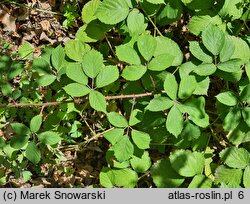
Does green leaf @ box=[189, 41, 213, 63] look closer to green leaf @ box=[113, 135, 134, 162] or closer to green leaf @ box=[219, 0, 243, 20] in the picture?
green leaf @ box=[219, 0, 243, 20]

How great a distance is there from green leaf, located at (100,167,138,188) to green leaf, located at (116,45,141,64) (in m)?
0.74

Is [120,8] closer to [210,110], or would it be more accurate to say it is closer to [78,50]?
[78,50]

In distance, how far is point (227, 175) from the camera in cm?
221

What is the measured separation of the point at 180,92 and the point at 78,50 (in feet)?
2.10

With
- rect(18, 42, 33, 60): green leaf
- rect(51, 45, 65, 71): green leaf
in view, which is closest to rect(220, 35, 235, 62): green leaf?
rect(51, 45, 65, 71): green leaf

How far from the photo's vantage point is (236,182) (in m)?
2.18

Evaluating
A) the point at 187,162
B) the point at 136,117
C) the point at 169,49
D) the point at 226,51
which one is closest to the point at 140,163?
the point at 187,162

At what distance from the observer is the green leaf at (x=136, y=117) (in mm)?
2037

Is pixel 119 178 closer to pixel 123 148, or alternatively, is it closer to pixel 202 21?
pixel 123 148

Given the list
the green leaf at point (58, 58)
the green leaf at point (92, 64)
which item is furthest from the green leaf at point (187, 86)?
the green leaf at point (58, 58)

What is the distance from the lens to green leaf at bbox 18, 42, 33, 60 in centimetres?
263

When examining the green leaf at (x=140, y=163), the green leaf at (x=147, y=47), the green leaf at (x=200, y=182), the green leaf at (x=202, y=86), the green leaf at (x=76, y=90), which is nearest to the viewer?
the green leaf at (x=76, y=90)

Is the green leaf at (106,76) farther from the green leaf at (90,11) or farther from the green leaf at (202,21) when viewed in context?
the green leaf at (202,21)

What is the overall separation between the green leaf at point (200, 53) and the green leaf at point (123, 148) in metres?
0.58
